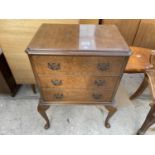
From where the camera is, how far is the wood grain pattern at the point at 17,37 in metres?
1.01

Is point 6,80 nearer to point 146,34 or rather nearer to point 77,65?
point 77,65

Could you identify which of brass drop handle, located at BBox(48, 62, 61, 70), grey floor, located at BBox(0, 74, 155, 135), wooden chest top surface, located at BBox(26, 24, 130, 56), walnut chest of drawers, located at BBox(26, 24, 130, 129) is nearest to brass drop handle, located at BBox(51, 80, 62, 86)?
walnut chest of drawers, located at BBox(26, 24, 130, 129)

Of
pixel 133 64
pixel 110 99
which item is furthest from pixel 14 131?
pixel 133 64

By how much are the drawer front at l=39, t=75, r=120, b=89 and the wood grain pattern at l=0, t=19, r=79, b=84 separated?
0.47 m

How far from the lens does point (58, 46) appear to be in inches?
28.0

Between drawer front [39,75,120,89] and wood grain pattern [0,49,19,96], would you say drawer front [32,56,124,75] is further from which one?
wood grain pattern [0,49,19,96]

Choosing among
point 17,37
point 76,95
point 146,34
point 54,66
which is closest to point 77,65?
point 54,66

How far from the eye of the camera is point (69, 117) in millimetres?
1483

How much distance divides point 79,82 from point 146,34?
134 centimetres

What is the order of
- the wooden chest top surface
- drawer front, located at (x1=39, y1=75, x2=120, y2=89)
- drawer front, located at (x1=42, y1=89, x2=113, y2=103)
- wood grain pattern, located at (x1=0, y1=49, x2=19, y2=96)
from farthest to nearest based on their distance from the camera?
wood grain pattern, located at (x1=0, y1=49, x2=19, y2=96), drawer front, located at (x1=42, y1=89, x2=113, y2=103), drawer front, located at (x1=39, y1=75, x2=120, y2=89), the wooden chest top surface

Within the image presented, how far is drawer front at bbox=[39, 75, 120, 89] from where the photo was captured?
84 centimetres
